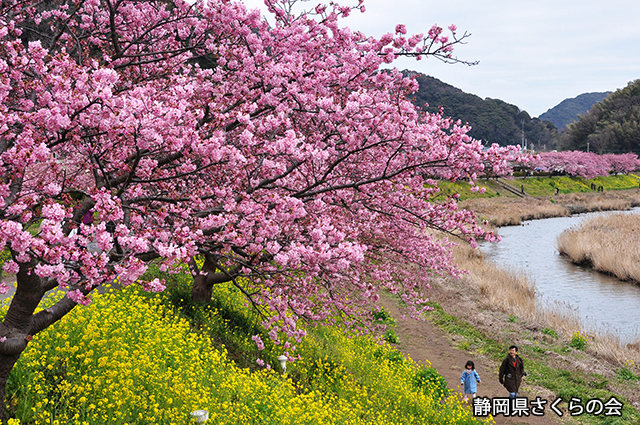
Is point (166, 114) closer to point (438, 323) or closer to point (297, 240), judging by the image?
point (297, 240)

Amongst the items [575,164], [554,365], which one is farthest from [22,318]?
[575,164]

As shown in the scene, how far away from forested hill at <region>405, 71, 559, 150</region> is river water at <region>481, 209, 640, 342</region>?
341ft

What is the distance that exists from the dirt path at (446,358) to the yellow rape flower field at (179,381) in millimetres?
1256

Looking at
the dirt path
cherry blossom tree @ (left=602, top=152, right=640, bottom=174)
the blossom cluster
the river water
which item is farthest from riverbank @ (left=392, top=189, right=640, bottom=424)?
cherry blossom tree @ (left=602, top=152, right=640, bottom=174)

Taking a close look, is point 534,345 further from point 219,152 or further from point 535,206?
point 535,206

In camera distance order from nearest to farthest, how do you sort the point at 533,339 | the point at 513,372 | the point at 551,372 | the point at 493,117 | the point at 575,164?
the point at 513,372 < the point at 551,372 < the point at 533,339 < the point at 575,164 < the point at 493,117

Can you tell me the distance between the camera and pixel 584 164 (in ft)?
259

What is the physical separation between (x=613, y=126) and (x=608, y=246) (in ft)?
301

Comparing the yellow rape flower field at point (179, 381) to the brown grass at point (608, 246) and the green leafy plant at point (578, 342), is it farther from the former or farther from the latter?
Answer: the brown grass at point (608, 246)

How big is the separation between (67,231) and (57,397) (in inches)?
79.8

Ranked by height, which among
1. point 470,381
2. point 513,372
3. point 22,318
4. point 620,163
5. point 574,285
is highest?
point 620,163

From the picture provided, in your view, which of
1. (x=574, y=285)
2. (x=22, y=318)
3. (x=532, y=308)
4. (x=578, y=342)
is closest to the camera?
(x=22, y=318)

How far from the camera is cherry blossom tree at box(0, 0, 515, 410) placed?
4.14 m

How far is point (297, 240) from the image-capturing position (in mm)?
6148
